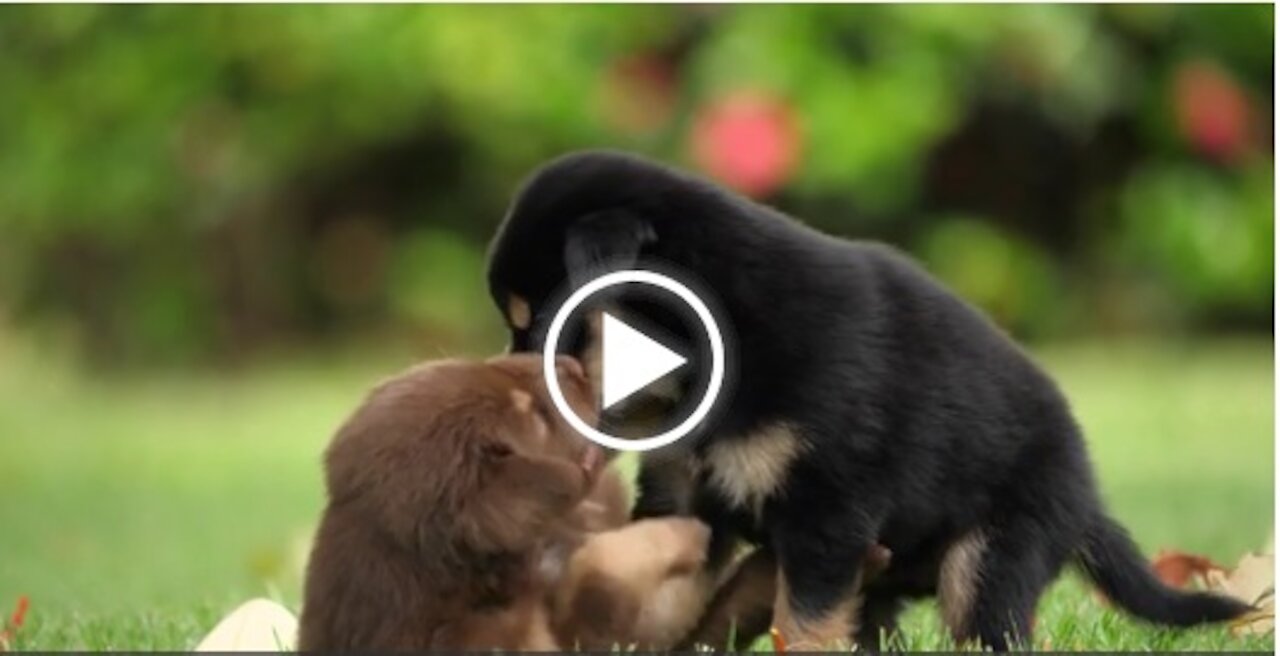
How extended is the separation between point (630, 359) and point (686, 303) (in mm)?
130

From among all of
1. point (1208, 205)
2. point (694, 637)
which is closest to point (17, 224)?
point (1208, 205)

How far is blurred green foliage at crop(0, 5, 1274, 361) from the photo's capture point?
9992 mm

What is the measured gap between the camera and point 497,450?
3234 millimetres

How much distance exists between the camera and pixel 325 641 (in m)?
3.26

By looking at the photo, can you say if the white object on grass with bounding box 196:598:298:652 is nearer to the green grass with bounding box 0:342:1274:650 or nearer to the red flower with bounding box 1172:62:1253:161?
the green grass with bounding box 0:342:1274:650

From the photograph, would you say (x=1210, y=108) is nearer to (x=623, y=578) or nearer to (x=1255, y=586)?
(x=1255, y=586)

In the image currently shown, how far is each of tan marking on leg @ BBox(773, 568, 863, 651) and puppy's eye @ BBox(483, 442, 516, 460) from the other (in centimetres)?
57

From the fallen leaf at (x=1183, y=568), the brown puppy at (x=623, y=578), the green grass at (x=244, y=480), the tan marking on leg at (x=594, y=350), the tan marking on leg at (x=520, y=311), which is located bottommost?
the green grass at (x=244, y=480)

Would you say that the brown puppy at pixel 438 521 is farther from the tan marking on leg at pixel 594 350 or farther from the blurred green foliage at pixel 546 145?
the blurred green foliage at pixel 546 145

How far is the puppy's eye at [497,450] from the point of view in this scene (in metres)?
3.22

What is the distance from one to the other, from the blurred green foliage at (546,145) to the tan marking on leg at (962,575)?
603 cm

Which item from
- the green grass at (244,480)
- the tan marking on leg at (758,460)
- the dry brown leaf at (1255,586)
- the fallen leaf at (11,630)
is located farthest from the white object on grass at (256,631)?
the dry brown leaf at (1255,586)

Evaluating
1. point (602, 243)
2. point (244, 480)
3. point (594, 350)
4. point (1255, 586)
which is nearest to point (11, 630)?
point (594, 350)

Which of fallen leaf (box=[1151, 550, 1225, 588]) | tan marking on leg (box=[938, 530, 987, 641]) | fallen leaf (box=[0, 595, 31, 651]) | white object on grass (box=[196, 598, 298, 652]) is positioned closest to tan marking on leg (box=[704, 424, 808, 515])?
tan marking on leg (box=[938, 530, 987, 641])
